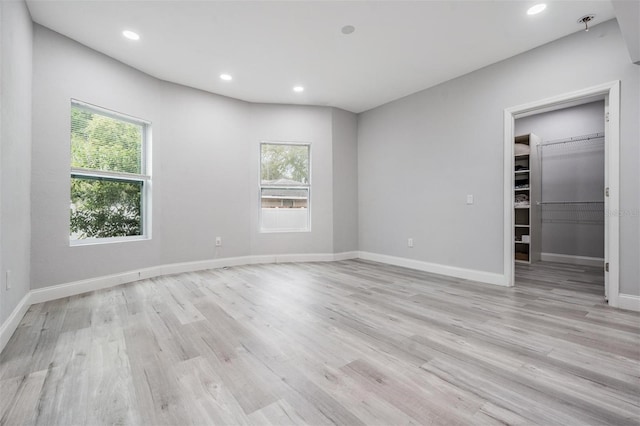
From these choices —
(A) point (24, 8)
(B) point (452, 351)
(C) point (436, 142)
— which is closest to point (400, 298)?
(B) point (452, 351)

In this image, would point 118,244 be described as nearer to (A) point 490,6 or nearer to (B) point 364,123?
(B) point 364,123

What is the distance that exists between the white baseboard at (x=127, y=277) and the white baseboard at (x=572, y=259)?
11.6ft

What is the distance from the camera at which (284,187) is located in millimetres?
5039

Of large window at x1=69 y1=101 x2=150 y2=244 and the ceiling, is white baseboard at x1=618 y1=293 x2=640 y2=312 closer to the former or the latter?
the ceiling

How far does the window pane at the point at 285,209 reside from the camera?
198 inches

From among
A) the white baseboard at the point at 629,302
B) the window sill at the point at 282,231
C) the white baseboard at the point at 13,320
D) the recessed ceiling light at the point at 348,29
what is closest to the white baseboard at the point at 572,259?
the white baseboard at the point at 629,302

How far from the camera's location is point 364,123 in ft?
17.8

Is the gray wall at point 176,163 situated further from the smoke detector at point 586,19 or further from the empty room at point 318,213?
the smoke detector at point 586,19

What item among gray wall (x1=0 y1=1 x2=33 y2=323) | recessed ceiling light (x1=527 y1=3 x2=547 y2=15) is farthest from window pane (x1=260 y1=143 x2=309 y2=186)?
recessed ceiling light (x1=527 y1=3 x2=547 y2=15)

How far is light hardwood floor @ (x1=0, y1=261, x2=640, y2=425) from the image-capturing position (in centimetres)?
128

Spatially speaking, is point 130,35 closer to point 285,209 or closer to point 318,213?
point 285,209

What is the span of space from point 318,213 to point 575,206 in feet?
14.9

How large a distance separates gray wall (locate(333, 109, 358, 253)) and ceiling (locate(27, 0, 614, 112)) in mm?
1274

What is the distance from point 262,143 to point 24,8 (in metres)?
3.03
